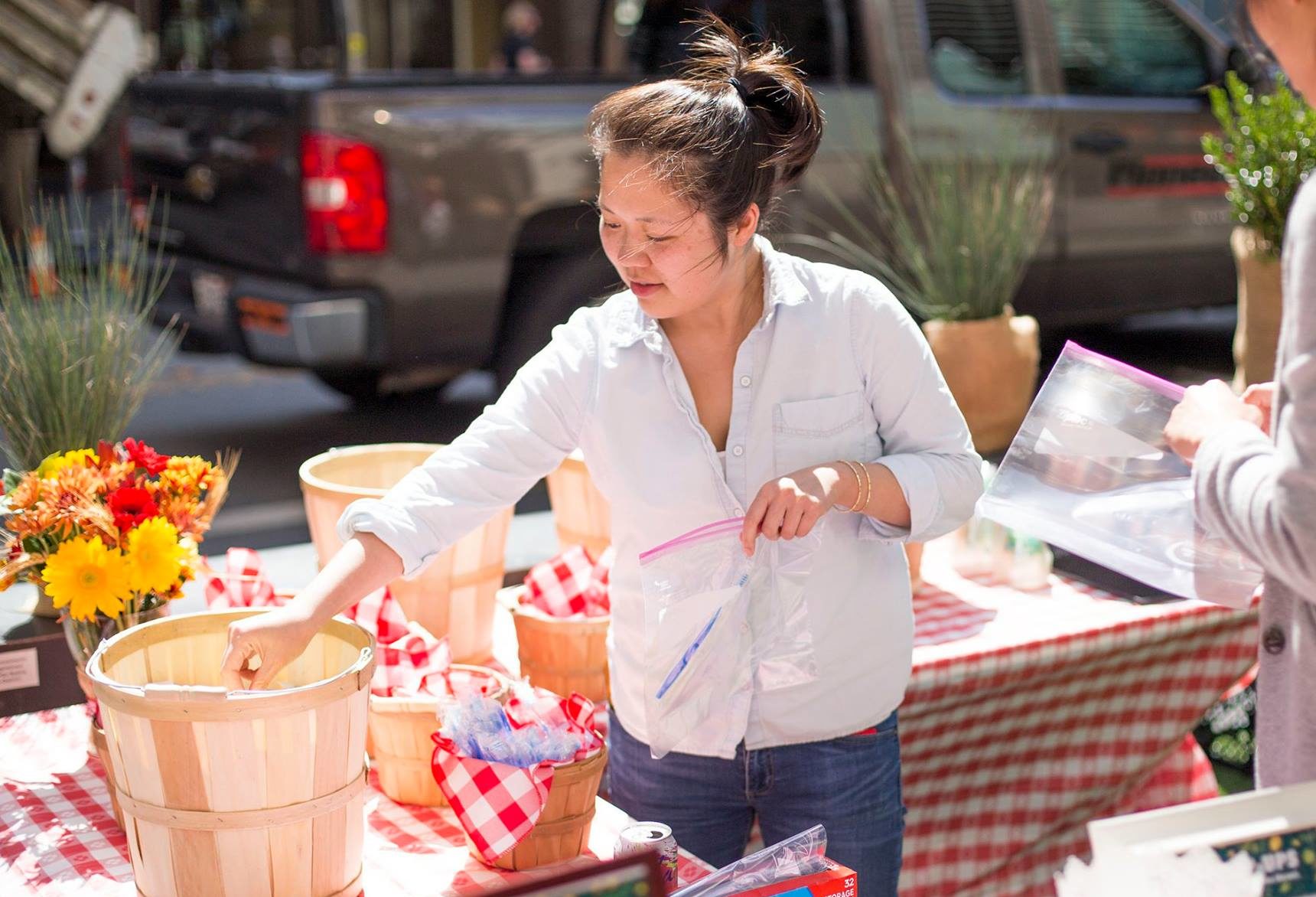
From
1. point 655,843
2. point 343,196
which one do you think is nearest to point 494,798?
point 655,843

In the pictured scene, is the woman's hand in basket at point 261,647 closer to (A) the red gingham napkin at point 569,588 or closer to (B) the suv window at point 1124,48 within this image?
(A) the red gingham napkin at point 569,588

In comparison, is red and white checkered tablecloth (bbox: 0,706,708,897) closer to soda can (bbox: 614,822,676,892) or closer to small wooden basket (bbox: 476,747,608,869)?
small wooden basket (bbox: 476,747,608,869)

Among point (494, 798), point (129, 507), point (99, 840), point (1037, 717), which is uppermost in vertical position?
point (129, 507)

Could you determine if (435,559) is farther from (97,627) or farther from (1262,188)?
(1262,188)

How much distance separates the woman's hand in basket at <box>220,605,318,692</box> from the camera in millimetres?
1487

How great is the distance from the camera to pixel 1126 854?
1.05m

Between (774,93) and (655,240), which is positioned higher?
(774,93)

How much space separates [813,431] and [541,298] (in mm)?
3305

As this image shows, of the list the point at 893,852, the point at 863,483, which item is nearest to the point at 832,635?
the point at 863,483

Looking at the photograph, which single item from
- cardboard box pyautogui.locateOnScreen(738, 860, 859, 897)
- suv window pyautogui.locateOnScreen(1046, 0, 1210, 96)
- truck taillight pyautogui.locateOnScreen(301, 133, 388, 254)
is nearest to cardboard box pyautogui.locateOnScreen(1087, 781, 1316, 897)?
cardboard box pyautogui.locateOnScreen(738, 860, 859, 897)

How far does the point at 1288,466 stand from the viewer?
1.14 meters

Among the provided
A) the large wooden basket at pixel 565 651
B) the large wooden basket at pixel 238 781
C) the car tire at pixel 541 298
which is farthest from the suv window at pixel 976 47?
the large wooden basket at pixel 238 781

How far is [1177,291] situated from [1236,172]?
3.18 meters

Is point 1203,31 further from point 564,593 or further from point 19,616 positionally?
point 19,616
